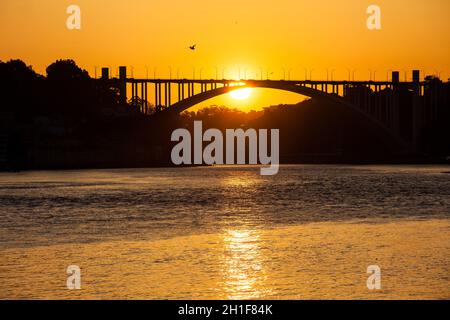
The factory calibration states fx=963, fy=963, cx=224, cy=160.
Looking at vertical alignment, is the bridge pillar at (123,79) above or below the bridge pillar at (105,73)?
below

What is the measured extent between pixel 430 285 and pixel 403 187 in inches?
1811

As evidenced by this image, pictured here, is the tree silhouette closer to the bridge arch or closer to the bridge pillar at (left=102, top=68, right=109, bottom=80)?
the bridge pillar at (left=102, top=68, right=109, bottom=80)

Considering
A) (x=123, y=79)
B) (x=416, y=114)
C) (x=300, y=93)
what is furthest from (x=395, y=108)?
(x=123, y=79)

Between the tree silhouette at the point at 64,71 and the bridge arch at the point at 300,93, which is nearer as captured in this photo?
the bridge arch at the point at 300,93

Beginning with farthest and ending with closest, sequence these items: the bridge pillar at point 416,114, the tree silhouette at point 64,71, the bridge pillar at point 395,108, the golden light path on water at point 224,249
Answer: the tree silhouette at point 64,71 → the bridge pillar at point 416,114 → the bridge pillar at point 395,108 → the golden light path on water at point 224,249

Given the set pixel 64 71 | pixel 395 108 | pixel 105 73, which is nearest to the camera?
pixel 105 73

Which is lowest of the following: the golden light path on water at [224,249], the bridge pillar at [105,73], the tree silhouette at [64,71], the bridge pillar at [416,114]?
the golden light path on water at [224,249]

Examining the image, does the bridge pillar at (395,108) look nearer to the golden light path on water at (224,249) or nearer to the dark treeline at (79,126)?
the dark treeline at (79,126)

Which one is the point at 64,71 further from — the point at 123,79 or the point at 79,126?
the point at 123,79

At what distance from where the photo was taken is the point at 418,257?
22.5 meters

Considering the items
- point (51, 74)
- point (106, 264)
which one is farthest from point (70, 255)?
point (51, 74)

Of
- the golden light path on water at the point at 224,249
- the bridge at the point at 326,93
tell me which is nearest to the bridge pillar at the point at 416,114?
the bridge at the point at 326,93
